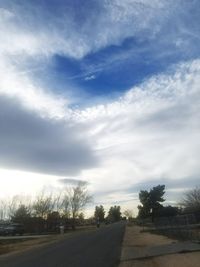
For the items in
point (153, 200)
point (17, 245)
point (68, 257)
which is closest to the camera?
point (68, 257)

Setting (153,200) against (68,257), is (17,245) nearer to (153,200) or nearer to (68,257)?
(68,257)

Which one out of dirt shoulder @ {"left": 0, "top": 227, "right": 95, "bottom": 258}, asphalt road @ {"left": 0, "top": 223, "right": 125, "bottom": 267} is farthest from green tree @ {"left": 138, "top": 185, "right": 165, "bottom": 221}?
asphalt road @ {"left": 0, "top": 223, "right": 125, "bottom": 267}

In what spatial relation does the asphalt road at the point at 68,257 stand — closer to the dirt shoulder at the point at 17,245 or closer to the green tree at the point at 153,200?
the dirt shoulder at the point at 17,245

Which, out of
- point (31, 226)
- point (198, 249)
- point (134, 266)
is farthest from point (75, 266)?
point (31, 226)

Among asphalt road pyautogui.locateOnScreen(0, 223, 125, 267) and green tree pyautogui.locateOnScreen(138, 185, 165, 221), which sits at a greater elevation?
green tree pyautogui.locateOnScreen(138, 185, 165, 221)

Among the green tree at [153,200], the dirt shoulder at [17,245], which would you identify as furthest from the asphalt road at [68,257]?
the green tree at [153,200]

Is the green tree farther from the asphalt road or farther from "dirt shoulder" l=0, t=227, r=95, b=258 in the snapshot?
the asphalt road

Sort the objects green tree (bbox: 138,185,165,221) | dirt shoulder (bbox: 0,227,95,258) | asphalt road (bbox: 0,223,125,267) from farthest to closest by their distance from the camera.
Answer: green tree (bbox: 138,185,165,221) → dirt shoulder (bbox: 0,227,95,258) → asphalt road (bbox: 0,223,125,267)

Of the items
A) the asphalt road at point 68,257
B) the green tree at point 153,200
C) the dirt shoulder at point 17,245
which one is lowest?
the asphalt road at point 68,257

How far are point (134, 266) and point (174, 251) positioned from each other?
5.39 meters

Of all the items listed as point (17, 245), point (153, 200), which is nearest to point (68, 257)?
point (17, 245)

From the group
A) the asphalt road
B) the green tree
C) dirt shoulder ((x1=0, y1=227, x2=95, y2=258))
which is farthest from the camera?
the green tree

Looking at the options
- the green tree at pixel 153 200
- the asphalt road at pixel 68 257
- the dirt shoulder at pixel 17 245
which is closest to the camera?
the asphalt road at pixel 68 257

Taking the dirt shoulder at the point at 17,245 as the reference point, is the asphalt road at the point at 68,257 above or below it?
below
